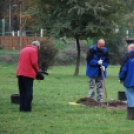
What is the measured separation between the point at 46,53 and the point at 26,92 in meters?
22.4

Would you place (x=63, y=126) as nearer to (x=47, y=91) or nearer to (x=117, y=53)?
(x=47, y=91)

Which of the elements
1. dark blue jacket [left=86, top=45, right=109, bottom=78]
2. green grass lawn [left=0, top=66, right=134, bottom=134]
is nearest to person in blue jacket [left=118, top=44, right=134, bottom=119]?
green grass lawn [left=0, top=66, right=134, bottom=134]

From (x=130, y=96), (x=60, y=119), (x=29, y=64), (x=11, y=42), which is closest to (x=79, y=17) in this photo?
(x=29, y=64)

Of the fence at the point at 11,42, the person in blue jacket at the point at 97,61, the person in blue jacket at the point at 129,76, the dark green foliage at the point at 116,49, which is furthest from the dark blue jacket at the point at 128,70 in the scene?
the fence at the point at 11,42

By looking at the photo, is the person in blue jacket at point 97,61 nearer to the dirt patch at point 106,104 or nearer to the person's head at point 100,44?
the person's head at point 100,44

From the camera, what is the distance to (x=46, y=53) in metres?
38.0

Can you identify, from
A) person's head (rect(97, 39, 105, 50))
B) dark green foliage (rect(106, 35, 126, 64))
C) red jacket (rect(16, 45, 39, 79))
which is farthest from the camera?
dark green foliage (rect(106, 35, 126, 64))

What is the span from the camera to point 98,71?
18094 mm

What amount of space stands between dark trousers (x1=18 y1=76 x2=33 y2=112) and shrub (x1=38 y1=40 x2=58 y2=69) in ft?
71.6

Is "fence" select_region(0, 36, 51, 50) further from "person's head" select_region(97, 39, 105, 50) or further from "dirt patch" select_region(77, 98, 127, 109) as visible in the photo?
"dirt patch" select_region(77, 98, 127, 109)

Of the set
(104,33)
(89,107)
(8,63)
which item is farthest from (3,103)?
(8,63)

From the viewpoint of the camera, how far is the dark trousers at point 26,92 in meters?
15.6

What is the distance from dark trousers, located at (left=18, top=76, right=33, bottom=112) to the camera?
15.6 metres

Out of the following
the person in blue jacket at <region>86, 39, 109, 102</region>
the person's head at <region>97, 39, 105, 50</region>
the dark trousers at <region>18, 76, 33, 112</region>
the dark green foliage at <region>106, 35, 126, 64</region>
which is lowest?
the dark green foliage at <region>106, 35, 126, 64</region>
